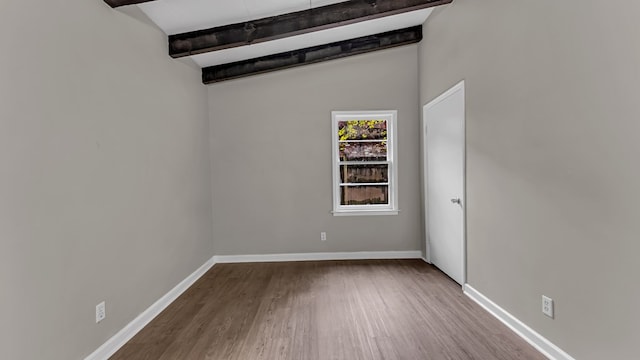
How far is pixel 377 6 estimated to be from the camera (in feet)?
11.8

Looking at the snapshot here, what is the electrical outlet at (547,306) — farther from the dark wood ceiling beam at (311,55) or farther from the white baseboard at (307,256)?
the dark wood ceiling beam at (311,55)

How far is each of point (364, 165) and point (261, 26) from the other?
237cm

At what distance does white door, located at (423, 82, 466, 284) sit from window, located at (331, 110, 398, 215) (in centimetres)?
54

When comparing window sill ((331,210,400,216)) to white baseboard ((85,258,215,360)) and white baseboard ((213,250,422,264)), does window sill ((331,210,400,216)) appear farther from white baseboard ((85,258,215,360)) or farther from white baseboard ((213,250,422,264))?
white baseboard ((85,258,215,360))

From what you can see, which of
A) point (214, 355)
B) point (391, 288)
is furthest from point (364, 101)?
point (214, 355)

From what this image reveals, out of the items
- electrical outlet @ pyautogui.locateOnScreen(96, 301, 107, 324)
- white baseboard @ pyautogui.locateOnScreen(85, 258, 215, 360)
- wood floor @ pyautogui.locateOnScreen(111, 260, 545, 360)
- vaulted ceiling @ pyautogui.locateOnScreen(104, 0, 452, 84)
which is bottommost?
wood floor @ pyautogui.locateOnScreen(111, 260, 545, 360)

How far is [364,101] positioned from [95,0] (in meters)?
3.34

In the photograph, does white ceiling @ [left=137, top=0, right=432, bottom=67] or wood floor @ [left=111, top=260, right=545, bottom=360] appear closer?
wood floor @ [left=111, top=260, right=545, bottom=360]

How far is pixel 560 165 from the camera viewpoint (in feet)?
7.05

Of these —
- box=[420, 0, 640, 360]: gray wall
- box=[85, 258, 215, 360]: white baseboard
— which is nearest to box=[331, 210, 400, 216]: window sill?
box=[420, 0, 640, 360]: gray wall

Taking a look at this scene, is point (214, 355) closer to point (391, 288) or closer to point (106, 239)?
point (106, 239)

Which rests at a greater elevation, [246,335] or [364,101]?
[364,101]

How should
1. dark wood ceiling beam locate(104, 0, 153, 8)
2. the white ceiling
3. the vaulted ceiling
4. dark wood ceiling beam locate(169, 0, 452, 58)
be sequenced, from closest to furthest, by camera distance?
dark wood ceiling beam locate(104, 0, 153, 8)
the white ceiling
the vaulted ceiling
dark wood ceiling beam locate(169, 0, 452, 58)

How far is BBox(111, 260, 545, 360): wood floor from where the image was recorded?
2414 millimetres
